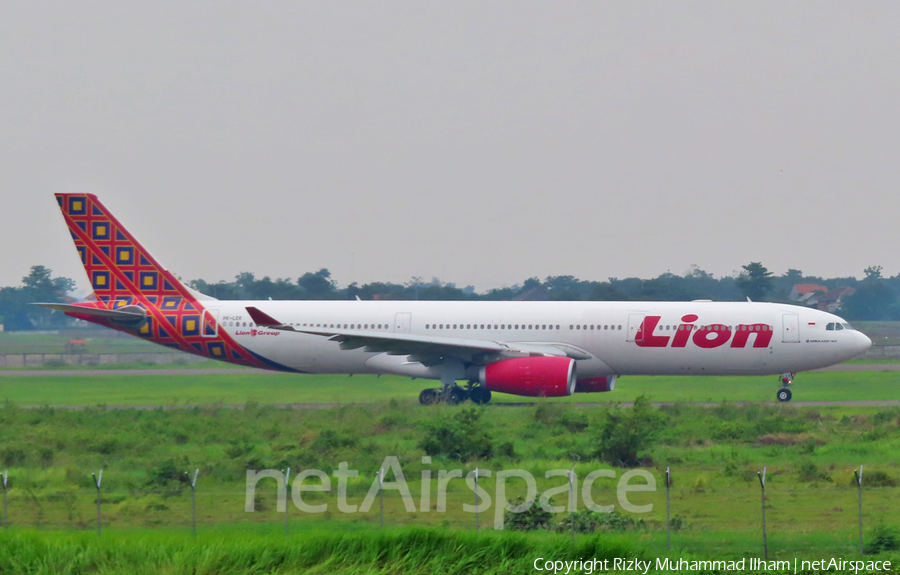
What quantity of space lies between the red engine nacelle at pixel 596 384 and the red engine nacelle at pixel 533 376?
2.54m

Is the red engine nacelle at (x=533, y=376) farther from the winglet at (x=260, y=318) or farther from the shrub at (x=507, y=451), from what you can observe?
the shrub at (x=507, y=451)

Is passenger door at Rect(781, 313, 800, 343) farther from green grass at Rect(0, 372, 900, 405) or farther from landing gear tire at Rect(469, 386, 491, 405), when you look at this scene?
landing gear tire at Rect(469, 386, 491, 405)

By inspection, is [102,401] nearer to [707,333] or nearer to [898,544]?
[707,333]

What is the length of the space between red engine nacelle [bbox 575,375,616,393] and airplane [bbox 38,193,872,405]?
43 mm

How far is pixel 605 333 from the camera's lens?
3128 cm

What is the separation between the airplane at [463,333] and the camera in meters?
30.8

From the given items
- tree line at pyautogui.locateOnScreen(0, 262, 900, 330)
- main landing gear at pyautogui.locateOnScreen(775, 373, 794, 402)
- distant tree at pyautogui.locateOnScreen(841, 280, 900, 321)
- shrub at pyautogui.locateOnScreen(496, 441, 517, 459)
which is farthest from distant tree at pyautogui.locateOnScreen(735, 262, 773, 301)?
shrub at pyautogui.locateOnScreen(496, 441, 517, 459)

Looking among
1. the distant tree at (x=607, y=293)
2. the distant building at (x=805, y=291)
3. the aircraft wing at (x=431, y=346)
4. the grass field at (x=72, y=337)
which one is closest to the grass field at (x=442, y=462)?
the aircraft wing at (x=431, y=346)

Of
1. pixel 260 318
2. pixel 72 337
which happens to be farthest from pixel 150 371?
pixel 72 337

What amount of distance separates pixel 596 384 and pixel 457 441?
41.4 feet

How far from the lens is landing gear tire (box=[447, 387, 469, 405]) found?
31.4m

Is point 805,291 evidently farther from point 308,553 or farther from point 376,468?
point 308,553

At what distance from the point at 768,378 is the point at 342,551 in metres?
29.2

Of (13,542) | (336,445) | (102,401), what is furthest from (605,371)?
(13,542)
